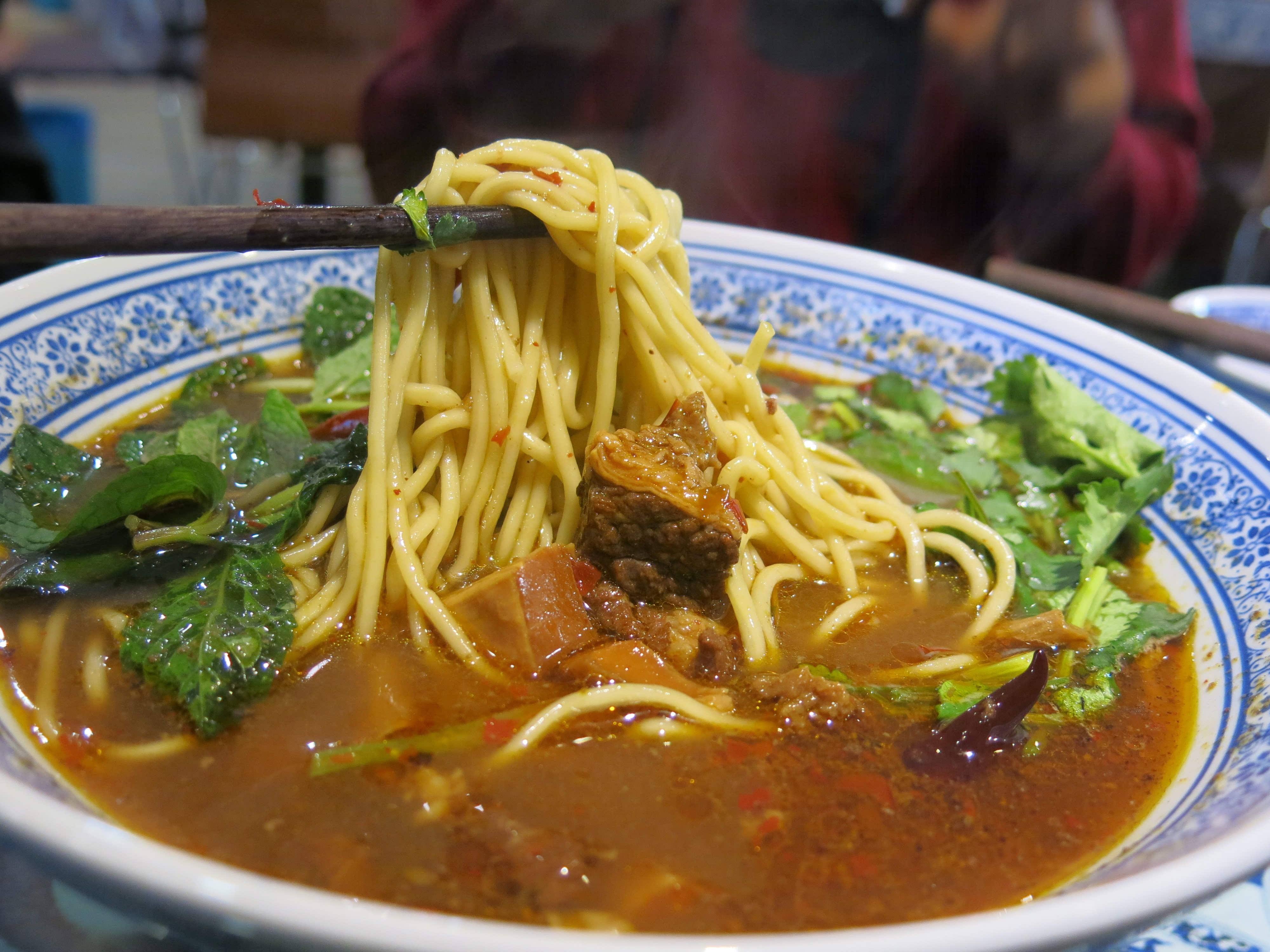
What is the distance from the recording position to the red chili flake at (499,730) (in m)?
1.72

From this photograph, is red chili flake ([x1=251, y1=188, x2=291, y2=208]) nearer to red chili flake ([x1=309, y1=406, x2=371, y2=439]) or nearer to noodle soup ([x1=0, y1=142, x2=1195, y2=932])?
noodle soup ([x1=0, y1=142, x2=1195, y2=932])

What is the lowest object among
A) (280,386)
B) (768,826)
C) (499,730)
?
(768,826)

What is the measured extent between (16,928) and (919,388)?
2.83 meters

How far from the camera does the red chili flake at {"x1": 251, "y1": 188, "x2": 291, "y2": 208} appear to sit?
1642 millimetres

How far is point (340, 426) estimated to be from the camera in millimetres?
2627

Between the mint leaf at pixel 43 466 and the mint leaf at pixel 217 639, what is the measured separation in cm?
42

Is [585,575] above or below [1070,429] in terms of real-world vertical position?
below

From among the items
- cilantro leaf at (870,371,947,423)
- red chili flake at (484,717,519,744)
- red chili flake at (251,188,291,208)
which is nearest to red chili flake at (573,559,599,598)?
red chili flake at (484,717,519,744)

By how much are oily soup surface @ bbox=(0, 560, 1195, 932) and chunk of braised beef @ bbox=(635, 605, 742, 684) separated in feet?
0.31

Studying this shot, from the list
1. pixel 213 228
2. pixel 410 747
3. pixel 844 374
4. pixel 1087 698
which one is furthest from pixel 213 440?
pixel 1087 698

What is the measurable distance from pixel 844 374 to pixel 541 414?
56.2 inches

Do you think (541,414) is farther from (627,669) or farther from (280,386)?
(280,386)

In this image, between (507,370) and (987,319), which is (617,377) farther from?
(987,319)

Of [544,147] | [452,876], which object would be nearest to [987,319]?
[544,147]
